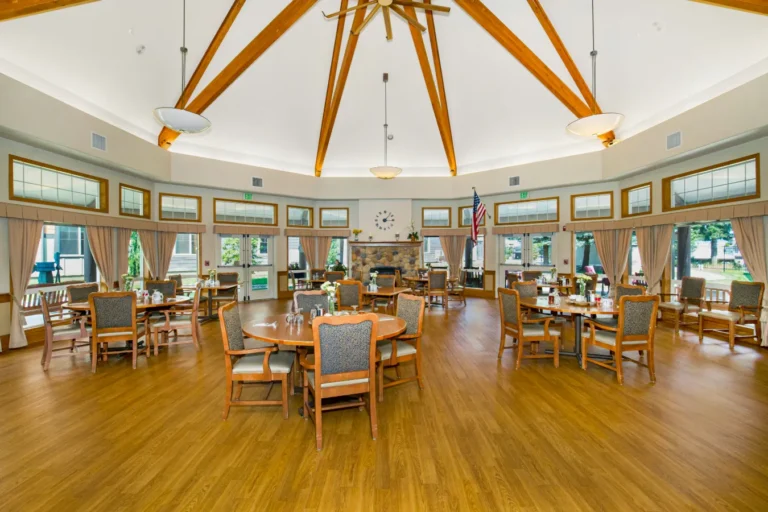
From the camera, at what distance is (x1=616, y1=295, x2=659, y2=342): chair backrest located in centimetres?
420

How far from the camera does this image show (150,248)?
28.9 feet

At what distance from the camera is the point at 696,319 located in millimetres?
7273

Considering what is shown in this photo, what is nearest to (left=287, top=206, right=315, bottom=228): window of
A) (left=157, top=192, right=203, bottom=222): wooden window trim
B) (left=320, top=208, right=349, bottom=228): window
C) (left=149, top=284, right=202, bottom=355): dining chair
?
(left=320, top=208, right=349, bottom=228): window

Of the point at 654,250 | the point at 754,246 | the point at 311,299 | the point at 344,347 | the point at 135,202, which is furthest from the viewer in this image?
the point at 135,202

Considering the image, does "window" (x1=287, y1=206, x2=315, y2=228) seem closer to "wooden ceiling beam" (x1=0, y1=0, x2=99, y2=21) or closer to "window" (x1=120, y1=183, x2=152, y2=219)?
"window" (x1=120, y1=183, x2=152, y2=219)

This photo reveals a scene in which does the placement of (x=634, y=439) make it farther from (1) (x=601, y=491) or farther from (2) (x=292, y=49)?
(2) (x=292, y=49)

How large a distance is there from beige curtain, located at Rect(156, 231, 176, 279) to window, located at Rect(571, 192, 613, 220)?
10772 mm

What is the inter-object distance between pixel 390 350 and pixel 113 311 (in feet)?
Answer: 12.3

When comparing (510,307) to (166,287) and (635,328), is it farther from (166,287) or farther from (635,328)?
(166,287)

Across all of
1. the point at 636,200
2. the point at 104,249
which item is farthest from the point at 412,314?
the point at 636,200

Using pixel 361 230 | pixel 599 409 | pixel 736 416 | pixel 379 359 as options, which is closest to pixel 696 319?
pixel 736 416

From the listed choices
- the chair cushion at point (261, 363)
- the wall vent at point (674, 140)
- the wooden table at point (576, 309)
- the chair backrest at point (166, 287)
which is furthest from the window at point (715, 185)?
the chair backrest at point (166, 287)

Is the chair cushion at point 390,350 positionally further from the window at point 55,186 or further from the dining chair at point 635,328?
the window at point 55,186

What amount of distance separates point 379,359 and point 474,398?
116 centimetres
